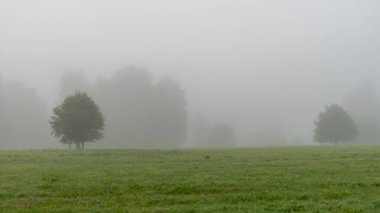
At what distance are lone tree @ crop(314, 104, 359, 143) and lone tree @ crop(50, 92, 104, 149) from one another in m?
68.3

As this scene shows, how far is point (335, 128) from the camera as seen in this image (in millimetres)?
121938

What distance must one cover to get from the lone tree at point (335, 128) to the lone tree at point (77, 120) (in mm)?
68266

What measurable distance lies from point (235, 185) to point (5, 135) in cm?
11335

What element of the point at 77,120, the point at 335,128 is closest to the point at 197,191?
the point at 77,120

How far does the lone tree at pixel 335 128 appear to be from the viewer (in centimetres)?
12175

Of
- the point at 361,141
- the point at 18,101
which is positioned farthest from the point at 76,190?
the point at 361,141

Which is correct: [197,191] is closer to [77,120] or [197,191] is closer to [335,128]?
[77,120]

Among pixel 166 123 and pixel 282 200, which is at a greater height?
pixel 166 123

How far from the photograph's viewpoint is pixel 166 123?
431ft

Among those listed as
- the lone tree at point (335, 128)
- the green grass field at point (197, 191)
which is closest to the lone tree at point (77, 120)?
the green grass field at point (197, 191)

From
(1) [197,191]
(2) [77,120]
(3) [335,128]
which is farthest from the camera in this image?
(3) [335,128]

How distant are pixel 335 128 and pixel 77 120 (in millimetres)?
75312

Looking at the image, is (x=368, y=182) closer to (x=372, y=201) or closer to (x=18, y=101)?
(x=372, y=201)

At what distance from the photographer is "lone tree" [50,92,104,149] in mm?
83875
